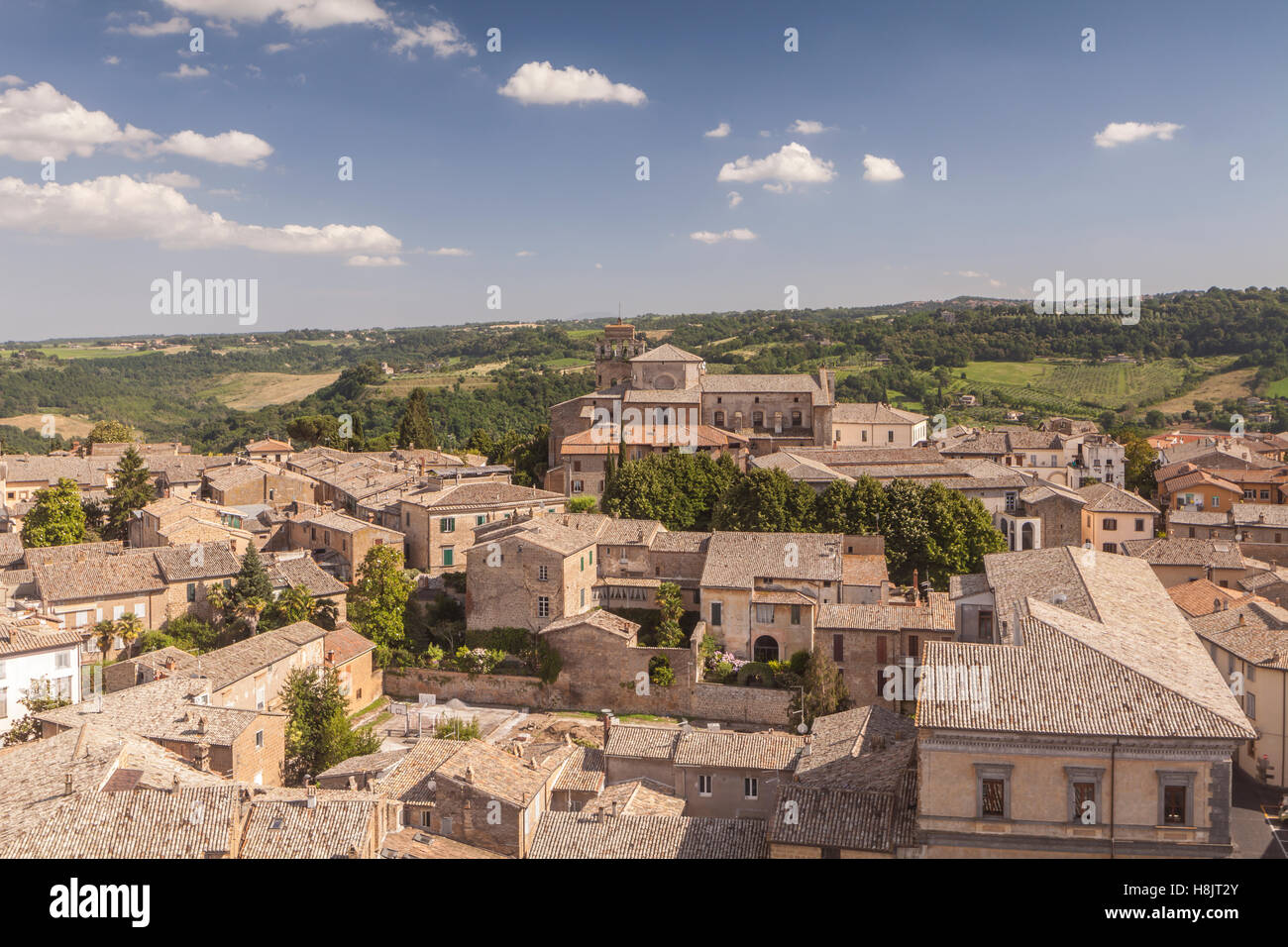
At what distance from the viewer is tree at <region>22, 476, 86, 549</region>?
1544 inches

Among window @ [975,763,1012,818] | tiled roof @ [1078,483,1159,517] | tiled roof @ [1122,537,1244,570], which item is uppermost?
tiled roof @ [1078,483,1159,517]

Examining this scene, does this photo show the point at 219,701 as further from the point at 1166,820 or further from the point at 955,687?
the point at 1166,820

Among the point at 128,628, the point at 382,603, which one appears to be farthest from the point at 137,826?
the point at 382,603

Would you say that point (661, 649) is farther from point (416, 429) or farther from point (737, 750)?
point (416, 429)

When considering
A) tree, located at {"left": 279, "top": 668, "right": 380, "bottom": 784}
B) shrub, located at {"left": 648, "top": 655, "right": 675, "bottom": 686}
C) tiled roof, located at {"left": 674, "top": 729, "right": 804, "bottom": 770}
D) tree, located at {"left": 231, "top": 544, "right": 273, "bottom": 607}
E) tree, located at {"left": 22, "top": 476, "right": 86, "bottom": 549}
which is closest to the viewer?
tiled roof, located at {"left": 674, "top": 729, "right": 804, "bottom": 770}

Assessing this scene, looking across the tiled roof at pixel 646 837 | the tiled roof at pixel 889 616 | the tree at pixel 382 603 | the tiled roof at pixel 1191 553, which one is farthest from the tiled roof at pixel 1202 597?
the tree at pixel 382 603

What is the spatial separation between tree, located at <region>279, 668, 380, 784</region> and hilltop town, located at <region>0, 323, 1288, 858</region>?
10cm

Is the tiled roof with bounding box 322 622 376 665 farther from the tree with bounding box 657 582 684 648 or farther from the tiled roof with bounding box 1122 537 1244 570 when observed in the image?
the tiled roof with bounding box 1122 537 1244 570

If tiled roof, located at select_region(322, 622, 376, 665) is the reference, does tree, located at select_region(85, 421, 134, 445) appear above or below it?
above

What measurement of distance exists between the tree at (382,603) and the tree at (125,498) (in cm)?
1485

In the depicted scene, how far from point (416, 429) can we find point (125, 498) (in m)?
23.8

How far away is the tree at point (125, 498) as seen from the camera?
42750mm

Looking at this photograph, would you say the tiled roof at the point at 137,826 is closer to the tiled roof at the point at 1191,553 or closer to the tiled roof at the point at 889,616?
the tiled roof at the point at 889,616

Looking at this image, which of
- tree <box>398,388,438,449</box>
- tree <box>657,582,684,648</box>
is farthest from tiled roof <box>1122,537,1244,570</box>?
tree <box>398,388,438,449</box>
